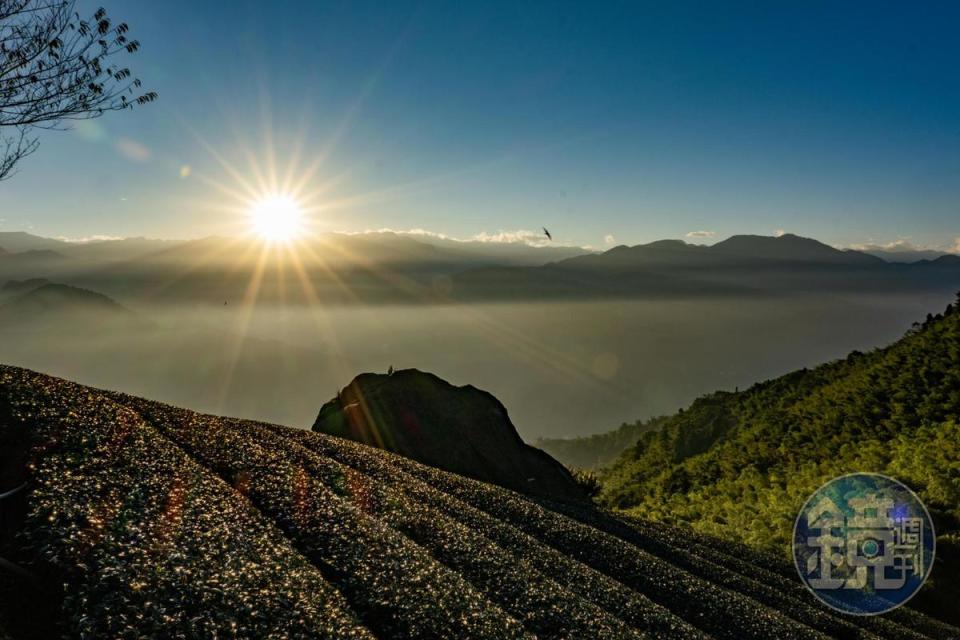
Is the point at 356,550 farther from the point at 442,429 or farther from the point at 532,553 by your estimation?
the point at 442,429

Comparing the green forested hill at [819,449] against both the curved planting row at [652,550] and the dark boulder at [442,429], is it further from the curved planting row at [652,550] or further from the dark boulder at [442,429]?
the dark boulder at [442,429]

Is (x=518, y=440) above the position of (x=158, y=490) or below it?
below

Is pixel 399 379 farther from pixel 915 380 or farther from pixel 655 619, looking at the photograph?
pixel 915 380

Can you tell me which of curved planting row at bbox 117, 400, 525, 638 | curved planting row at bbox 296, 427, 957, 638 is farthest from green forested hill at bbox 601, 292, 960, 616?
curved planting row at bbox 117, 400, 525, 638

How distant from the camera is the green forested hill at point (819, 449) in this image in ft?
89.4

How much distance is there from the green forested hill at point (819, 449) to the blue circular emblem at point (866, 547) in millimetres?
1040

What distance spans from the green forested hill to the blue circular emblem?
1.04m

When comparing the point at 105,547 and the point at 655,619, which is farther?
the point at 655,619

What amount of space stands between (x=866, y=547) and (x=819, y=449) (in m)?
15.4

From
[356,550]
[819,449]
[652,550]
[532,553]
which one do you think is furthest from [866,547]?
[356,550]

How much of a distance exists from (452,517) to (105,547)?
394 inches

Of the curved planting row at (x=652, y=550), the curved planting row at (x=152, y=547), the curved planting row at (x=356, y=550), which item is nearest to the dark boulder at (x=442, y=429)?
the curved planting row at (x=652, y=550)

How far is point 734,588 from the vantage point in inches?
709

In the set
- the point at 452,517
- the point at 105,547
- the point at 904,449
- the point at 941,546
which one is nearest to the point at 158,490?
the point at 105,547
